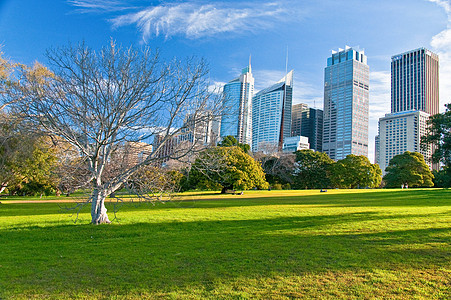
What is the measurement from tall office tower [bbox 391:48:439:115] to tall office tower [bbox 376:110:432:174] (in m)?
60.9

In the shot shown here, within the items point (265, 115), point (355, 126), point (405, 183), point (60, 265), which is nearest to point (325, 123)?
point (355, 126)

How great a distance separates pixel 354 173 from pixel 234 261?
53.5 metres

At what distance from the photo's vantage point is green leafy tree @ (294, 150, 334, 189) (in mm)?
56719

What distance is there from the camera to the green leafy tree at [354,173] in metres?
55.2

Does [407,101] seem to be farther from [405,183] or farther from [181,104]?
[181,104]

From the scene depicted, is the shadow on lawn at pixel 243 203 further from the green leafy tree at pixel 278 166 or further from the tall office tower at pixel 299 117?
the tall office tower at pixel 299 117

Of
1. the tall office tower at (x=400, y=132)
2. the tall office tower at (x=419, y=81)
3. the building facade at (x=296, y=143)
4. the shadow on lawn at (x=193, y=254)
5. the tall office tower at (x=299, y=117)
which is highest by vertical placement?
the tall office tower at (x=419, y=81)

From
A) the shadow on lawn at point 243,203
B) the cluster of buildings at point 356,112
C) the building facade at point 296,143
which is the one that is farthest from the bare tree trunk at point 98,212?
the cluster of buildings at point 356,112

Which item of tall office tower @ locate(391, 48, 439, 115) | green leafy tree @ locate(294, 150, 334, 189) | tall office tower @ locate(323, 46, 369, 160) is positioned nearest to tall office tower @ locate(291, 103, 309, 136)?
tall office tower @ locate(323, 46, 369, 160)

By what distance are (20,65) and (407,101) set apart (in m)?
217

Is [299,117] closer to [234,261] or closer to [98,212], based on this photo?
[98,212]

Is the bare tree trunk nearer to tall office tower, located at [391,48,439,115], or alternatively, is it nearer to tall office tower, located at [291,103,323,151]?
tall office tower, located at [291,103,323,151]

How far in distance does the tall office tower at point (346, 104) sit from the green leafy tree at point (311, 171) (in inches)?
3879

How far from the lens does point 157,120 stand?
1179cm
